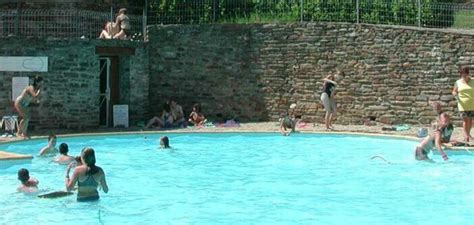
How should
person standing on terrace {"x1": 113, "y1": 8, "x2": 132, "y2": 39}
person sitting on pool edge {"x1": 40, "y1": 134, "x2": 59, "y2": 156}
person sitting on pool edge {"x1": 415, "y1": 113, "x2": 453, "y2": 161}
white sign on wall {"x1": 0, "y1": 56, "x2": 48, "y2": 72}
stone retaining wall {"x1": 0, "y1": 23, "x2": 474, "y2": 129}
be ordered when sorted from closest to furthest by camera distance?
person sitting on pool edge {"x1": 415, "y1": 113, "x2": 453, "y2": 161} → person sitting on pool edge {"x1": 40, "y1": 134, "x2": 59, "y2": 156} → white sign on wall {"x1": 0, "y1": 56, "x2": 48, "y2": 72} → stone retaining wall {"x1": 0, "y1": 23, "x2": 474, "y2": 129} → person standing on terrace {"x1": 113, "y1": 8, "x2": 132, "y2": 39}

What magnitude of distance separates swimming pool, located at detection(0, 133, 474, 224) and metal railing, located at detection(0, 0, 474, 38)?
470cm

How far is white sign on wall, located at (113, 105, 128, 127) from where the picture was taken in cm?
2139

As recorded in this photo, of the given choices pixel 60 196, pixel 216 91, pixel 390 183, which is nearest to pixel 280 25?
pixel 216 91

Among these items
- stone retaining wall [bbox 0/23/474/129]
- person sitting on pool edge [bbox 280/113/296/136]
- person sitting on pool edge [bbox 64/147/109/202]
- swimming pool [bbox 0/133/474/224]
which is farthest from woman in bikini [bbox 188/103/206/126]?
person sitting on pool edge [bbox 64/147/109/202]

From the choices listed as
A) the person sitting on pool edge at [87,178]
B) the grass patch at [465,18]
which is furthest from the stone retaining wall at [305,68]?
the person sitting on pool edge at [87,178]

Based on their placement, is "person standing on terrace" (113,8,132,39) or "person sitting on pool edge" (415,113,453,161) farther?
"person standing on terrace" (113,8,132,39)

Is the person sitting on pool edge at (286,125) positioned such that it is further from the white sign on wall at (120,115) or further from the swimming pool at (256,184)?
the white sign on wall at (120,115)

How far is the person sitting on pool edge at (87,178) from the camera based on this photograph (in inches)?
406

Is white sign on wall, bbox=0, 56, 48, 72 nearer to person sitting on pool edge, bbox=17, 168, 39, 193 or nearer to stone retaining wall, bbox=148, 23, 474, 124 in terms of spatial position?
stone retaining wall, bbox=148, 23, 474, 124

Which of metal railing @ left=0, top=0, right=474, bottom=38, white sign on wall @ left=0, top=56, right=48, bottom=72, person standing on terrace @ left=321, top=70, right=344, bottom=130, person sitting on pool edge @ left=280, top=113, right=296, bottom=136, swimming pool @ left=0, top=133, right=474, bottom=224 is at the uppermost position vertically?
metal railing @ left=0, top=0, right=474, bottom=38

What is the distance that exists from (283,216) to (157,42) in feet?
45.3

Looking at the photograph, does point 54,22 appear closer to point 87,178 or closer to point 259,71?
point 259,71

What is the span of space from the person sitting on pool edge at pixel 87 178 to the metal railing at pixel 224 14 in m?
11.2

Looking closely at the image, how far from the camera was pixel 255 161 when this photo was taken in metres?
15.8
